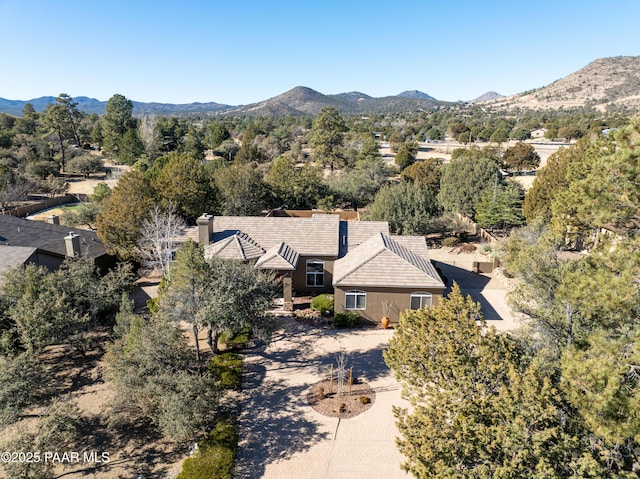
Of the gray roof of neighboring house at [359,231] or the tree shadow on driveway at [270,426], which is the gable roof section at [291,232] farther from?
the tree shadow on driveway at [270,426]

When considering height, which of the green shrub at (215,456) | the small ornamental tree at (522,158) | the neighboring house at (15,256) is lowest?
the green shrub at (215,456)

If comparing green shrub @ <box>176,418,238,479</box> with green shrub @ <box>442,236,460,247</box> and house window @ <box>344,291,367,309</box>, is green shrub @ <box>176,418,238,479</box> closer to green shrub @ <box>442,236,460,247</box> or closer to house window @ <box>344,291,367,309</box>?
house window @ <box>344,291,367,309</box>

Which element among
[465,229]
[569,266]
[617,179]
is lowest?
[465,229]

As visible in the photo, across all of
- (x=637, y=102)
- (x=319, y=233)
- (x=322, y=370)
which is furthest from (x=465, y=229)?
(x=637, y=102)

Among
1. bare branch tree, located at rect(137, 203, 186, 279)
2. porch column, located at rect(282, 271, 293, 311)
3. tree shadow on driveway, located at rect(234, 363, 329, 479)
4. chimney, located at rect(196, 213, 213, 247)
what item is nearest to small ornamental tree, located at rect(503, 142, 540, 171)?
porch column, located at rect(282, 271, 293, 311)

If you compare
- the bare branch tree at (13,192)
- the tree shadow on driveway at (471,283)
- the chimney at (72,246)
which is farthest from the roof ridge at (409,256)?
the bare branch tree at (13,192)

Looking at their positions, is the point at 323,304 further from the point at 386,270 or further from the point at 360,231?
the point at 360,231

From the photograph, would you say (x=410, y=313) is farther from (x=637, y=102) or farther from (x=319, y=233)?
(x=637, y=102)
